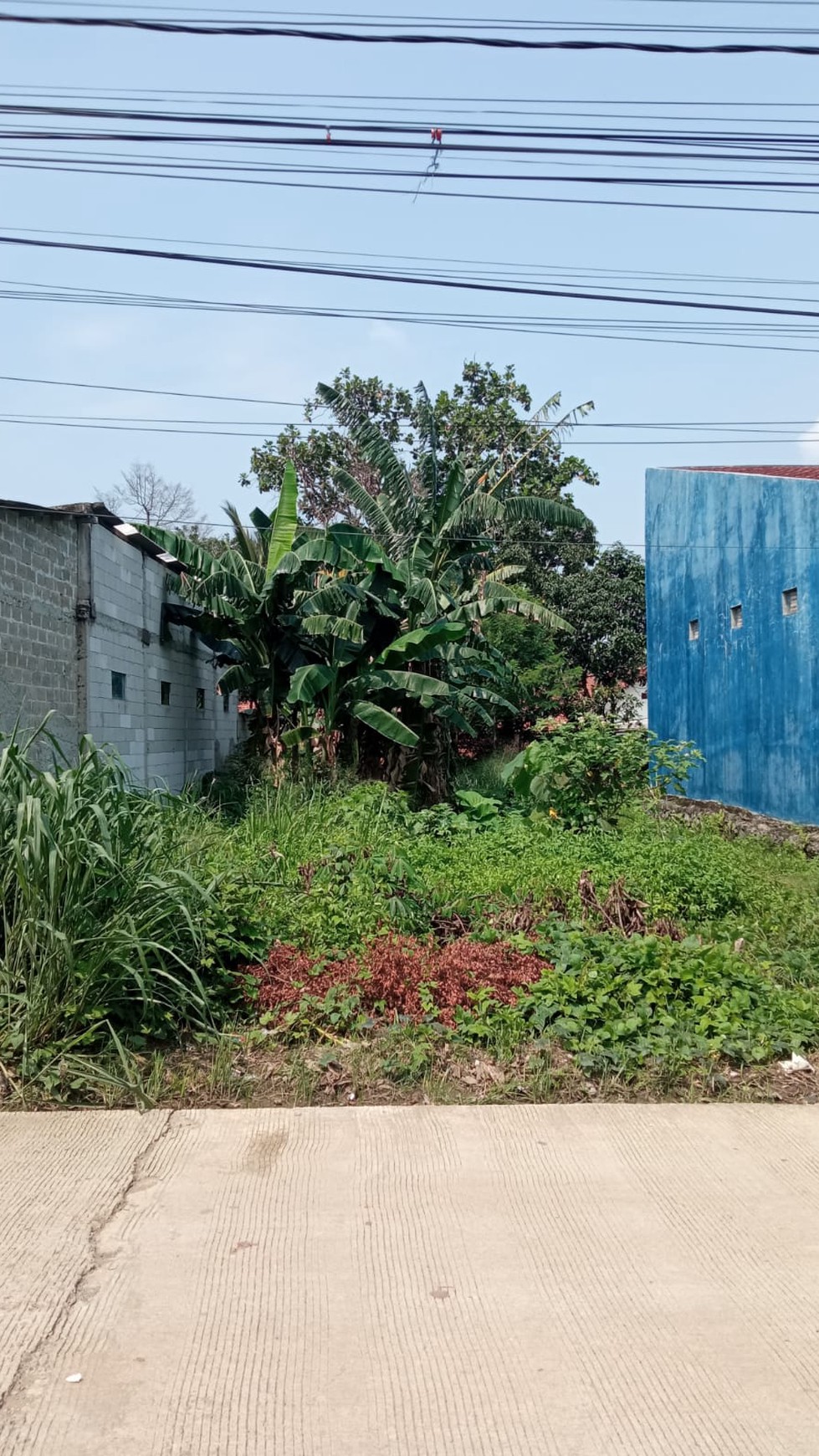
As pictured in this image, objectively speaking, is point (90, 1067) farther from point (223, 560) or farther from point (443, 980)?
point (223, 560)

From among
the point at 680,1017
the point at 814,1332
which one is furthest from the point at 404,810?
the point at 814,1332

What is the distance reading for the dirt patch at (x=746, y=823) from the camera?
40.0 ft

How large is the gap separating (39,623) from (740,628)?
925 cm

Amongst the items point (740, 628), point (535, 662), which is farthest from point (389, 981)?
point (535, 662)

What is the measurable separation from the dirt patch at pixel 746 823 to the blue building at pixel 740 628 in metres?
0.15

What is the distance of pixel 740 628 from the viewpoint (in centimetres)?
1468

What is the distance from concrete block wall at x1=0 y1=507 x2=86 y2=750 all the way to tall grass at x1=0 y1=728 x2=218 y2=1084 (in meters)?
4.29

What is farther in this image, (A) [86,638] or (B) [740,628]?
(B) [740,628]

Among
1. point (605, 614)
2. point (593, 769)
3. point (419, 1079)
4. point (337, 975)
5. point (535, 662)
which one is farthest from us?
point (605, 614)

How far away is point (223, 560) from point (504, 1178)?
1149cm

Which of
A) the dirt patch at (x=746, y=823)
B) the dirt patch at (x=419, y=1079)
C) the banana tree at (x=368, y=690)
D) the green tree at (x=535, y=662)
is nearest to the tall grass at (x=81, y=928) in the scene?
the dirt patch at (x=419, y=1079)

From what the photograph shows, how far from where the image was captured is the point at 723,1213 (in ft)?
12.4

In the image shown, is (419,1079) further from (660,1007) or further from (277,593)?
(277,593)

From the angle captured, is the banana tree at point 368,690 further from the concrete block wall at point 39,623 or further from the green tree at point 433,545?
the concrete block wall at point 39,623
